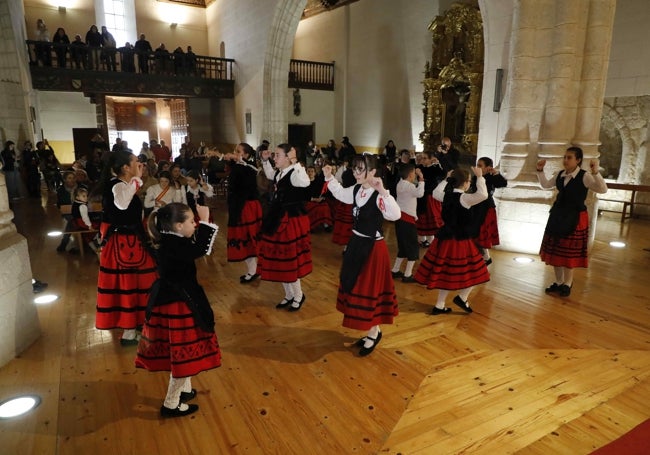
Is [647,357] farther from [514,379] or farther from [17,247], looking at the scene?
[17,247]

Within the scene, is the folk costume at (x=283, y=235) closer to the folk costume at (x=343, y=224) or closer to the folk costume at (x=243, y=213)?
the folk costume at (x=243, y=213)

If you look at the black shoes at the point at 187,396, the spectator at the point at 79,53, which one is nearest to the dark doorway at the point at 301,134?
the spectator at the point at 79,53

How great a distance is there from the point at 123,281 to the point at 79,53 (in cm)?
1336

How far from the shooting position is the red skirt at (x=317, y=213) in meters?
7.75

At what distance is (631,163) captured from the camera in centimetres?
928

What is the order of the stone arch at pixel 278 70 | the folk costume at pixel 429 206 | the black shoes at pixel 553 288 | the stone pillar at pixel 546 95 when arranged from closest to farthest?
1. the black shoes at pixel 553 288
2. the stone pillar at pixel 546 95
3. the folk costume at pixel 429 206
4. the stone arch at pixel 278 70

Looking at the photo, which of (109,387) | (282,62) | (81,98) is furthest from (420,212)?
(81,98)

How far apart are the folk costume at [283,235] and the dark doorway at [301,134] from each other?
1249 centimetres

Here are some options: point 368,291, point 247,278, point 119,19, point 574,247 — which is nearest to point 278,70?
point 119,19

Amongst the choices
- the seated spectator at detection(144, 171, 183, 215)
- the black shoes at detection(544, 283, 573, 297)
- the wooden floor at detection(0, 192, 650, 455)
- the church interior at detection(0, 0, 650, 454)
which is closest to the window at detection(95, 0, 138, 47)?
the church interior at detection(0, 0, 650, 454)

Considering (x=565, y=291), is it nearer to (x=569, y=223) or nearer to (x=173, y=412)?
(x=569, y=223)

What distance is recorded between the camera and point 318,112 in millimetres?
16938

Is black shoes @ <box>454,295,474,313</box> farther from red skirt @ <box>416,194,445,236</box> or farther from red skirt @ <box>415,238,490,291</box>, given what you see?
red skirt @ <box>416,194,445,236</box>

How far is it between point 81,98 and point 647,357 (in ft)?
61.1
